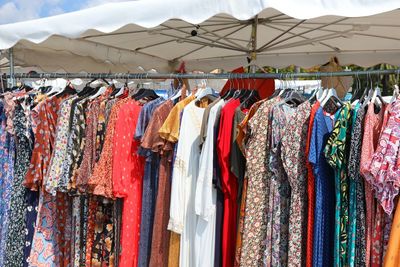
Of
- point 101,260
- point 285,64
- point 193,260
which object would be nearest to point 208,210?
point 193,260

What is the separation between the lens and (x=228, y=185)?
2.04m

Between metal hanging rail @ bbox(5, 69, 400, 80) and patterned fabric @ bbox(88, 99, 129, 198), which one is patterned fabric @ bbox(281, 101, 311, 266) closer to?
metal hanging rail @ bbox(5, 69, 400, 80)

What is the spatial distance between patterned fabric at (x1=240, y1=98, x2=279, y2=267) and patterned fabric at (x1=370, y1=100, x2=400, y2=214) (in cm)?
49

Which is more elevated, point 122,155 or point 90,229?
point 122,155

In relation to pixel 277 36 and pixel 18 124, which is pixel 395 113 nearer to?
pixel 18 124

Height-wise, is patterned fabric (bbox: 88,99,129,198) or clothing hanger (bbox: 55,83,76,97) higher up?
clothing hanger (bbox: 55,83,76,97)

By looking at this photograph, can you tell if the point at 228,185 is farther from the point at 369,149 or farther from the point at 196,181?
the point at 369,149

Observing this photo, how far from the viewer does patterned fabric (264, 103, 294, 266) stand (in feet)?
6.22

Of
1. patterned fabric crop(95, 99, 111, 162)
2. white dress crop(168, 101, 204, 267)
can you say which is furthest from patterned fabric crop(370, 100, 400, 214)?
patterned fabric crop(95, 99, 111, 162)

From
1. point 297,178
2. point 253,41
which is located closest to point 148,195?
point 297,178

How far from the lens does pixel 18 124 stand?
2.53m

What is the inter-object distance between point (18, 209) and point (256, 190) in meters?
1.54

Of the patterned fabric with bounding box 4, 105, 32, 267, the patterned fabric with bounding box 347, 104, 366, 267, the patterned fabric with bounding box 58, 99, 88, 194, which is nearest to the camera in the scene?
the patterned fabric with bounding box 347, 104, 366, 267

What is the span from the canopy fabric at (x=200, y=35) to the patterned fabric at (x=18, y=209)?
0.64 m
